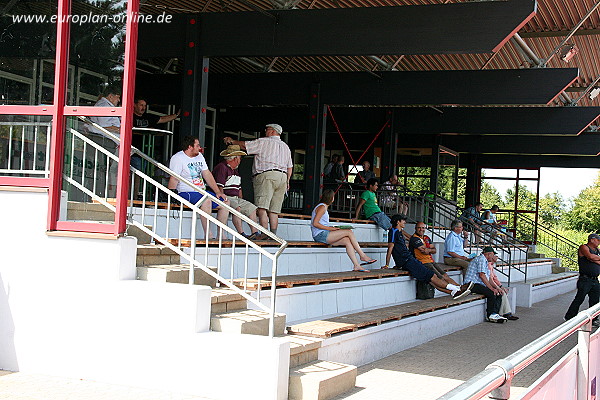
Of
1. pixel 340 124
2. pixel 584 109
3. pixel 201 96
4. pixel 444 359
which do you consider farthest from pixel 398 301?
pixel 340 124

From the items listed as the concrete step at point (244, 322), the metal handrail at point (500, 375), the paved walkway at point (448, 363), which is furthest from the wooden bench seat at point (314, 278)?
the metal handrail at point (500, 375)

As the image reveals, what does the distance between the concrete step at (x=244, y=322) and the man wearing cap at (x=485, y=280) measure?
276 inches

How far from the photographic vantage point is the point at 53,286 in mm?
6668

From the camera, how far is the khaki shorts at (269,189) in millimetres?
10062

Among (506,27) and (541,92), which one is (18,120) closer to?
(506,27)

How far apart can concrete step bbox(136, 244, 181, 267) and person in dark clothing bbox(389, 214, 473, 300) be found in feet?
18.6

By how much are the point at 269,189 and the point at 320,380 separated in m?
4.15

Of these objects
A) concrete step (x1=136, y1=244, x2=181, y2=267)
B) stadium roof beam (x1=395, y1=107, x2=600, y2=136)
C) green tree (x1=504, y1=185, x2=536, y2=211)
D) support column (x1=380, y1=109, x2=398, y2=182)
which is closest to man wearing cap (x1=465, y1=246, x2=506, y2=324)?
stadium roof beam (x1=395, y1=107, x2=600, y2=136)

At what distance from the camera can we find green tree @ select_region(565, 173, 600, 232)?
5028 centimetres

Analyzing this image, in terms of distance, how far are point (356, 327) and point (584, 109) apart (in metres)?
11.2

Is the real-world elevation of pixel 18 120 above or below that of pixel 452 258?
above

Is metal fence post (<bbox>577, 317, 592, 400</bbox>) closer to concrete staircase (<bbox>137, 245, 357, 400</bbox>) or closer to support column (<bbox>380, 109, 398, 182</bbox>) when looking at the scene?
concrete staircase (<bbox>137, 245, 357, 400</bbox>)

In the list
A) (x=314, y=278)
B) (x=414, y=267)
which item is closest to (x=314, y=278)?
(x=314, y=278)

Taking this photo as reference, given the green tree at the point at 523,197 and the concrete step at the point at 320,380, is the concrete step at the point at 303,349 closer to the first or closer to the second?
the concrete step at the point at 320,380
